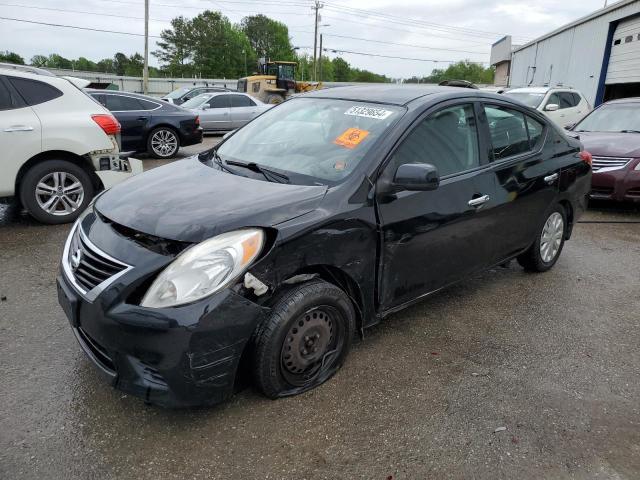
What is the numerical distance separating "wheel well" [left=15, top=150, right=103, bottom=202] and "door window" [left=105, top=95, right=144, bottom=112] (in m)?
4.79

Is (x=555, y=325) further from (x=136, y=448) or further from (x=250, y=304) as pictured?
(x=136, y=448)

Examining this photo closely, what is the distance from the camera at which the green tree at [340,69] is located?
113562 millimetres

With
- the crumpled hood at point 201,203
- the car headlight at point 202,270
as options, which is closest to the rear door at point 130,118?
the crumpled hood at point 201,203

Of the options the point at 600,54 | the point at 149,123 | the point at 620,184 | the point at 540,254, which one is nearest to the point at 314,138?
the point at 540,254

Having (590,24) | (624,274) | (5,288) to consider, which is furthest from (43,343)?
(590,24)

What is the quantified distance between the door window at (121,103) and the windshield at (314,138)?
7.28 meters

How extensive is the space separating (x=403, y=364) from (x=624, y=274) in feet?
9.65

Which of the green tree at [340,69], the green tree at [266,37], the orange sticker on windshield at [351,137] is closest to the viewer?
the orange sticker on windshield at [351,137]

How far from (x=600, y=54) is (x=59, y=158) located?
19.6m

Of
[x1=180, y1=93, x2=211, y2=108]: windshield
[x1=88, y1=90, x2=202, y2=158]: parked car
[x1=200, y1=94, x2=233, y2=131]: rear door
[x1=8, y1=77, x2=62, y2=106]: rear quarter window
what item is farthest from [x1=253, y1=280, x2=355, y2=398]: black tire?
[x1=180, y1=93, x2=211, y2=108]: windshield

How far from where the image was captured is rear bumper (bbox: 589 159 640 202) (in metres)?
6.63

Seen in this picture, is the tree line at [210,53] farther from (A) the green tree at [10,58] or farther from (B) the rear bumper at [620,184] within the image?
(B) the rear bumper at [620,184]

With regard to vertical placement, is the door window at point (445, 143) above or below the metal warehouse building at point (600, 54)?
below

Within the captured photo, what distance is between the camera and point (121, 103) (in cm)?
1007
